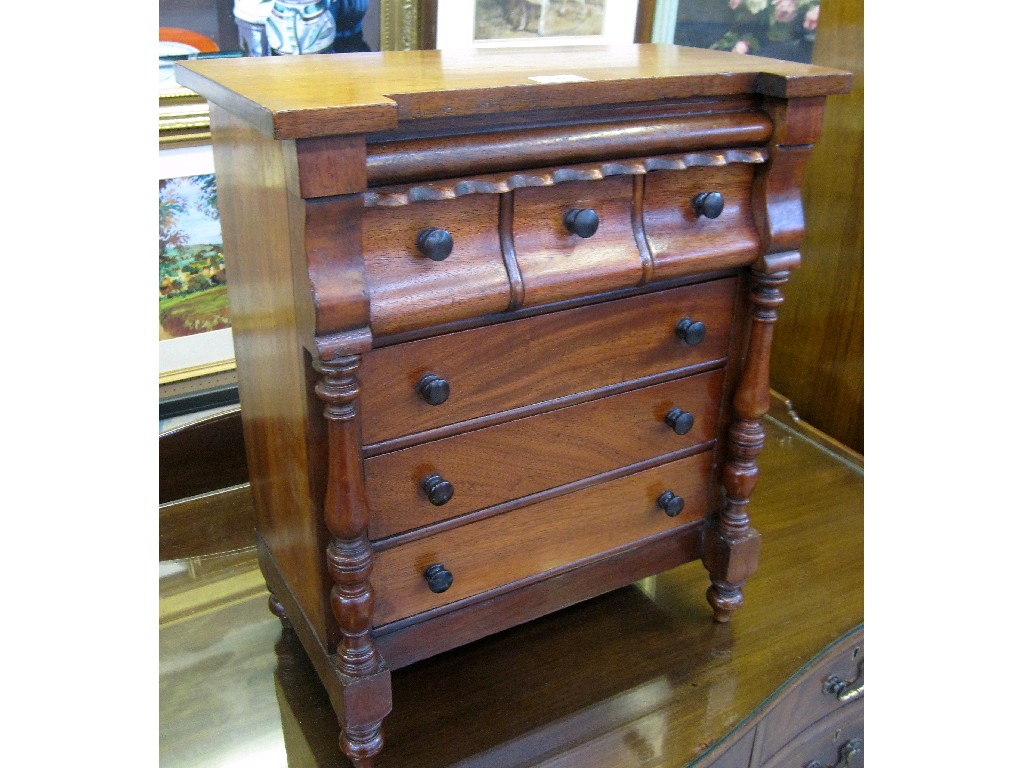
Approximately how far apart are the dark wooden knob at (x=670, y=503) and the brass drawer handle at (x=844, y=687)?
0.47m

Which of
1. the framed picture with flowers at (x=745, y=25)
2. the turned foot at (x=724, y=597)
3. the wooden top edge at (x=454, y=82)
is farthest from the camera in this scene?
the framed picture with flowers at (x=745, y=25)

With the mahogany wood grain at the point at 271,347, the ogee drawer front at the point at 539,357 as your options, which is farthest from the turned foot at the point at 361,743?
the ogee drawer front at the point at 539,357

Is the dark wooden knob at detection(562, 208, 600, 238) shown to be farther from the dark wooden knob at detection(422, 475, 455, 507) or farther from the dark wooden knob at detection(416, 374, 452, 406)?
the dark wooden knob at detection(422, 475, 455, 507)

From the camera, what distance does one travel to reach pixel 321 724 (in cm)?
147

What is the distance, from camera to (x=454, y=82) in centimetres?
119

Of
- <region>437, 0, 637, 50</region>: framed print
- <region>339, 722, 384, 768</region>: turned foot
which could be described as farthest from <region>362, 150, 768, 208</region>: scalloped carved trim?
<region>339, 722, 384, 768</region>: turned foot

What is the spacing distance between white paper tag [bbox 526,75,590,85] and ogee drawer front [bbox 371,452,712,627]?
2.08 feet

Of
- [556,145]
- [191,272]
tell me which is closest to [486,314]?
[556,145]

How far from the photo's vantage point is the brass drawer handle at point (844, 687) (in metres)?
1.71

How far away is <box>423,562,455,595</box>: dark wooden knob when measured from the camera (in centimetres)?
135

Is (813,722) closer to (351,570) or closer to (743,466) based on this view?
(743,466)

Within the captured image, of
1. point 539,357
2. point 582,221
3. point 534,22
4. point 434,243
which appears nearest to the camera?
point 434,243

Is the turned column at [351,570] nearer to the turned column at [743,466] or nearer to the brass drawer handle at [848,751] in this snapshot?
the turned column at [743,466]

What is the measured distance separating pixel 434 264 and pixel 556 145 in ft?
0.73
